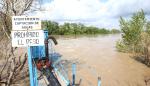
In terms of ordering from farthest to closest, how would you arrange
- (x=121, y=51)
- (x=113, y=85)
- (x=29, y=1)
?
(x=121, y=51)
(x=113, y=85)
(x=29, y=1)

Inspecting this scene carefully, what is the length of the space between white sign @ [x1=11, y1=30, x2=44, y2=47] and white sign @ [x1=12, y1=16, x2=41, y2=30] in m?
0.14

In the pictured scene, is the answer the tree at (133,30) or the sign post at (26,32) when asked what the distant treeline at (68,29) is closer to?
the tree at (133,30)

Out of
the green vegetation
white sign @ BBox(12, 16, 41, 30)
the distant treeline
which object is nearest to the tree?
the green vegetation

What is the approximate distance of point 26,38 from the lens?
7.63 m

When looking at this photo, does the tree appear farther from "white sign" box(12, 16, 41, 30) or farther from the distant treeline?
the distant treeline

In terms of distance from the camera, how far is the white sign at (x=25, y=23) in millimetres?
7625

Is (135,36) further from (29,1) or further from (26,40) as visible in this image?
(26,40)

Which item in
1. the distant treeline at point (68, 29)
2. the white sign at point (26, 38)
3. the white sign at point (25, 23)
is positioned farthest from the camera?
the distant treeline at point (68, 29)

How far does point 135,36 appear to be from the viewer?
30.3 metres

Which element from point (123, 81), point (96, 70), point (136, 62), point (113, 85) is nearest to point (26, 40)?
point (113, 85)

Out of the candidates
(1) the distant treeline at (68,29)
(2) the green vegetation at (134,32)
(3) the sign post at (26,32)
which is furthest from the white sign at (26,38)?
(1) the distant treeline at (68,29)

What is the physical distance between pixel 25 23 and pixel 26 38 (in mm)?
471

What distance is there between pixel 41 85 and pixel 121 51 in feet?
81.3

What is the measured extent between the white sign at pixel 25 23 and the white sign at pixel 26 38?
0.45ft
